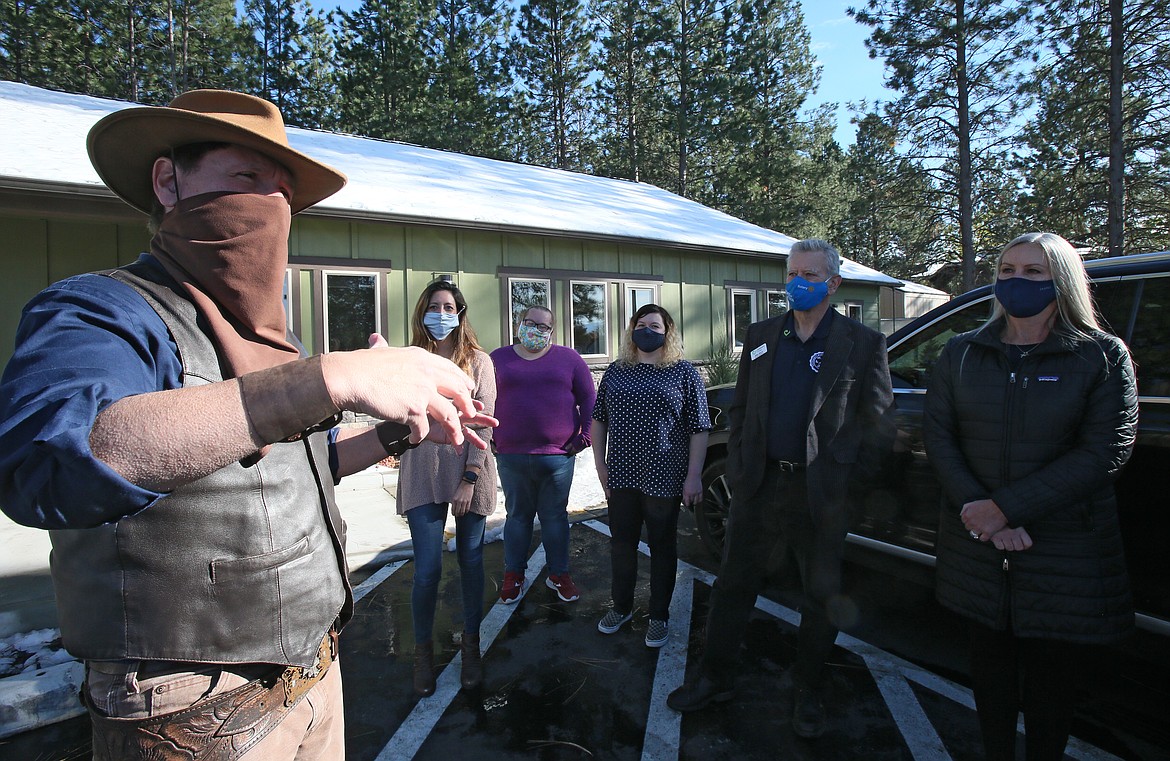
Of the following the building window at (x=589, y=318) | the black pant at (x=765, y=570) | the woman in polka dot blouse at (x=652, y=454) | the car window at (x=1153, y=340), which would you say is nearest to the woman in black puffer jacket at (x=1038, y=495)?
the black pant at (x=765, y=570)

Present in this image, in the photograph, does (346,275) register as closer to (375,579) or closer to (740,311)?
(375,579)

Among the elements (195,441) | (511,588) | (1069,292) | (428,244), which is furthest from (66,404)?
(428,244)

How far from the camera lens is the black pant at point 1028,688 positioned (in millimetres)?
2104

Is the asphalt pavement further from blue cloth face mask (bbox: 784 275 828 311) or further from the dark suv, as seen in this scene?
blue cloth face mask (bbox: 784 275 828 311)

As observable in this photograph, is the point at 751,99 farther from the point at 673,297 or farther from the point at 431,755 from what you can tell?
the point at 431,755

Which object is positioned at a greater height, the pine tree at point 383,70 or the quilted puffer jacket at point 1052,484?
the pine tree at point 383,70

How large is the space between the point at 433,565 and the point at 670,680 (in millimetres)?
1349

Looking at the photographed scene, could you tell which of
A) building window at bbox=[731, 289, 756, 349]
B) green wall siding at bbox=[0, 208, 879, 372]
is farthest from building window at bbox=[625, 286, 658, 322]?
building window at bbox=[731, 289, 756, 349]

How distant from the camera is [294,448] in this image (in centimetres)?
131

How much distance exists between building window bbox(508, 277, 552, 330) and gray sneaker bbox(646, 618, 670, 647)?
7.22m

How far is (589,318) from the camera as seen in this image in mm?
11195

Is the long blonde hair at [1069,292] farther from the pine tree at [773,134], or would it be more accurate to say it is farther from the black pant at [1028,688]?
the pine tree at [773,134]

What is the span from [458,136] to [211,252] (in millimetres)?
23273

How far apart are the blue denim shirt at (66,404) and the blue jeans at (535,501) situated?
119 inches
